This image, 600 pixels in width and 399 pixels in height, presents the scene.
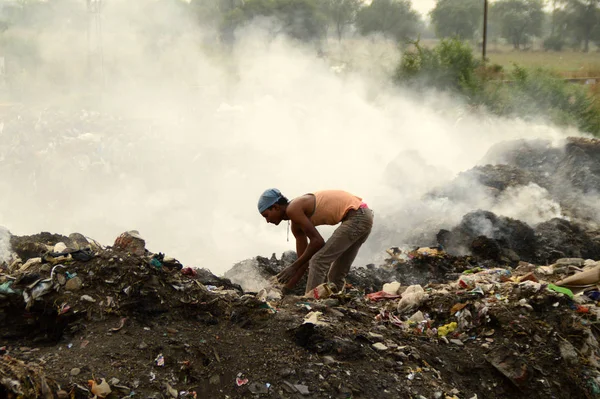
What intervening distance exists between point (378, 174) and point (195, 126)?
7.71 m

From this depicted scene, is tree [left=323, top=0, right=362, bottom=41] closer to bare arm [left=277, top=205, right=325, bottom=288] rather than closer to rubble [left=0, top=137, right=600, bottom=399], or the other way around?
bare arm [left=277, top=205, right=325, bottom=288]

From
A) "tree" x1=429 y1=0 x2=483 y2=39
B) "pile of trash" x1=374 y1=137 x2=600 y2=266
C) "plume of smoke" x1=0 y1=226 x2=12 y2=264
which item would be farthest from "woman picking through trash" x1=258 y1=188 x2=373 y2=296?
"tree" x1=429 y1=0 x2=483 y2=39

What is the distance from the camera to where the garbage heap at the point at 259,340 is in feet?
12.1

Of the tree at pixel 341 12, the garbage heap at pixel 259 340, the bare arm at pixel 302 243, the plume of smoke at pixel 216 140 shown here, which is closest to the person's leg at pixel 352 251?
the bare arm at pixel 302 243

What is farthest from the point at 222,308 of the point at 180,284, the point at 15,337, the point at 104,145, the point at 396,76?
the point at 396,76

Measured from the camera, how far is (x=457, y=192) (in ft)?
38.0

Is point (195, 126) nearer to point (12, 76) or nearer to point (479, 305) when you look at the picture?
point (12, 76)

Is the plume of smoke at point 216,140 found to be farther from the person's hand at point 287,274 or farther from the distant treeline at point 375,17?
the person's hand at point 287,274

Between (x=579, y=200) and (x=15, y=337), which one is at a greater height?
(x=15, y=337)

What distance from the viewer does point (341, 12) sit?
3319 centimetres

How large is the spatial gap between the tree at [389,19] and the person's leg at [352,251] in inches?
1136

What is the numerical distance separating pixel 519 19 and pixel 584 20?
4554mm

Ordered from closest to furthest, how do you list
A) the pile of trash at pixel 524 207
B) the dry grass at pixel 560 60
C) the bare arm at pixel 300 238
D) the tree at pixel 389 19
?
the bare arm at pixel 300 238 < the pile of trash at pixel 524 207 < the dry grass at pixel 560 60 < the tree at pixel 389 19

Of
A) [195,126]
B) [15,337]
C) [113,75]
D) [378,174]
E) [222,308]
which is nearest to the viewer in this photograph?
[15,337]
